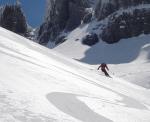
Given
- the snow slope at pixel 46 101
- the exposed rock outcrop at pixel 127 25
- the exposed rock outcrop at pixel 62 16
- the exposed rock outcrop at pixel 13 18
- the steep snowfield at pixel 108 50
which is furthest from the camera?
the exposed rock outcrop at pixel 62 16

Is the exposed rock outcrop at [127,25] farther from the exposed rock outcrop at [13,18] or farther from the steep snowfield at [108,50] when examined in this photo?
the exposed rock outcrop at [13,18]

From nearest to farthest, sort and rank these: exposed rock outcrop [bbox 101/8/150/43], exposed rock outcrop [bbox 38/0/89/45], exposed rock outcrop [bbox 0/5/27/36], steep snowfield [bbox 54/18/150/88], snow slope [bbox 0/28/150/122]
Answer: snow slope [bbox 0/28/150/122], steep snowfield [bbox 54/18/150/88], exposed rock outcrop [bbox 101/8/150/43], exposed rock outcrop [bbox 0/5/27/36], exposed rock outcrop [bbox 38/0/89/45]

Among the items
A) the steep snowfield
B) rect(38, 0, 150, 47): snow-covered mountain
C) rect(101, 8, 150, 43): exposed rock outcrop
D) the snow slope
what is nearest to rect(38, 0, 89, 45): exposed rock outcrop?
rect(38, 0, 150, 47): snow-covered mountain

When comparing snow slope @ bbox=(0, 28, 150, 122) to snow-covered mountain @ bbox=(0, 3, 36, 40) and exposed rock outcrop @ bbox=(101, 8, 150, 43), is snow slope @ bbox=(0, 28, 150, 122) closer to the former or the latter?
exposed rock outcrop @ bbox=(101, 8, 150, 43)

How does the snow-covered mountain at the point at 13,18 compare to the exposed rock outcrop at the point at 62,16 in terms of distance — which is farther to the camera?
the exposed rock outcrop at the point at 62,16

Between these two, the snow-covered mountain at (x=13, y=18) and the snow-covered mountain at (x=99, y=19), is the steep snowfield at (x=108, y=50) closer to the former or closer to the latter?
the snow-covered mountain at (x=99, y=19)

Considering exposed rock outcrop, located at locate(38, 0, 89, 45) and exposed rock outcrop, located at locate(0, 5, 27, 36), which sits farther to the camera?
exposed rock outcrop, located at locate(38, 0, 89, 45)

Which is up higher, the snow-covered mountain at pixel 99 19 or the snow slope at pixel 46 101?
the snow slope at pixel 46 101

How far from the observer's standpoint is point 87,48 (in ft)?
364

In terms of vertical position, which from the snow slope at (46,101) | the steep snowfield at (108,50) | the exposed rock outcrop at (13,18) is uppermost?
the snow slope at (46,101)

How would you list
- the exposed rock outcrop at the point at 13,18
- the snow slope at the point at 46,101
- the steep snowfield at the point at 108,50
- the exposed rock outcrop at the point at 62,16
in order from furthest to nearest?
the exposed rock outcrop at the point at 62,16 < the exposed rock outcrop at the point at 13,18 < the steep snowfield at the point at 108,50 < the snow slope at the point at 46,101

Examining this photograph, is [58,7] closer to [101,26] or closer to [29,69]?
[101,26]

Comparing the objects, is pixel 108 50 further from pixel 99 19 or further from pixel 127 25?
pixel 99 19

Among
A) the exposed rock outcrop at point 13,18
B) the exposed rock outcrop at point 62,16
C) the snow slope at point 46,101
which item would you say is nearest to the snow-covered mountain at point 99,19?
the exposed rock outcrop at point 62,16
